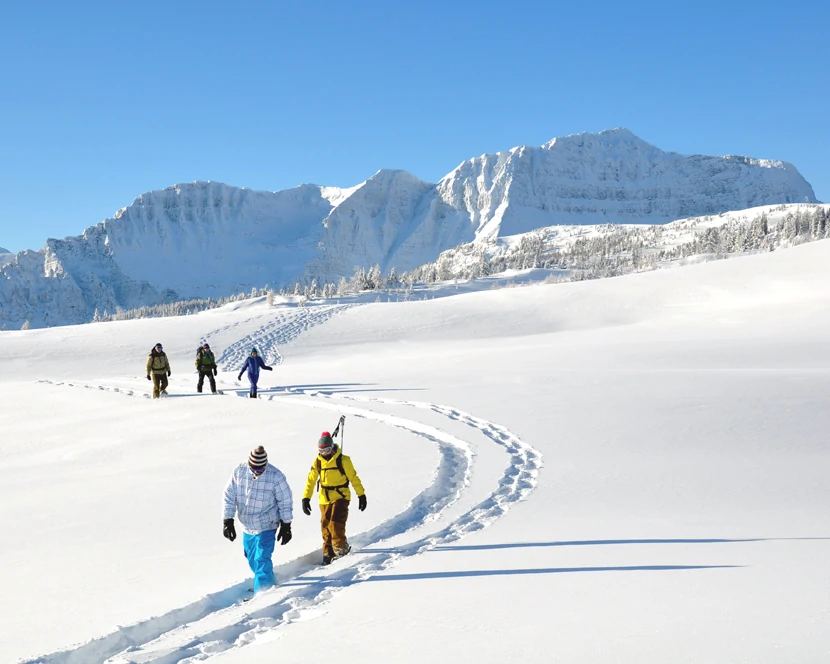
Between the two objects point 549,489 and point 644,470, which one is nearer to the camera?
point 549,489

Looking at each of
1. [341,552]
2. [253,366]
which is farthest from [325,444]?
[253,366]

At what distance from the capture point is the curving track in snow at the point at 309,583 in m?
4.96

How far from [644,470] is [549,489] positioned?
192 cm

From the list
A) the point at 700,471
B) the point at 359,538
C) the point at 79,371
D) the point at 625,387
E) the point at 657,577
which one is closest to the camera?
the point at 657,577

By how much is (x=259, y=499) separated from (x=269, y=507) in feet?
0.46

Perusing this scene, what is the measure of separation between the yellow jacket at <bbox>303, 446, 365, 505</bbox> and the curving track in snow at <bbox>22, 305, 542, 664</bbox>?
62cm

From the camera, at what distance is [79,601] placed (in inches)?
235

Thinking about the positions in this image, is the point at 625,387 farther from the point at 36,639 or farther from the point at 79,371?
the point at 79,371

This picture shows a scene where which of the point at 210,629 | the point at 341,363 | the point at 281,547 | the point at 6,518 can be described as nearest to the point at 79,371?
the point at 341,363

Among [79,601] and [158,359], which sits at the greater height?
[158,359]

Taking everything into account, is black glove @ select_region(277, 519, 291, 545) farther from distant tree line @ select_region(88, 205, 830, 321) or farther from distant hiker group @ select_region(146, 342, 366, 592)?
distant tree line @ select_region(88, 205, 830, 321)

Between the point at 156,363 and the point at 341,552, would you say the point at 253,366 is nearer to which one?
the point at 156,363

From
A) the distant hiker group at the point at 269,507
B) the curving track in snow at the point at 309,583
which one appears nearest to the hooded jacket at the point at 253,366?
the curving track in snow at the point at 309,583

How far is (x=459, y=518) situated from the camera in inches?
319
